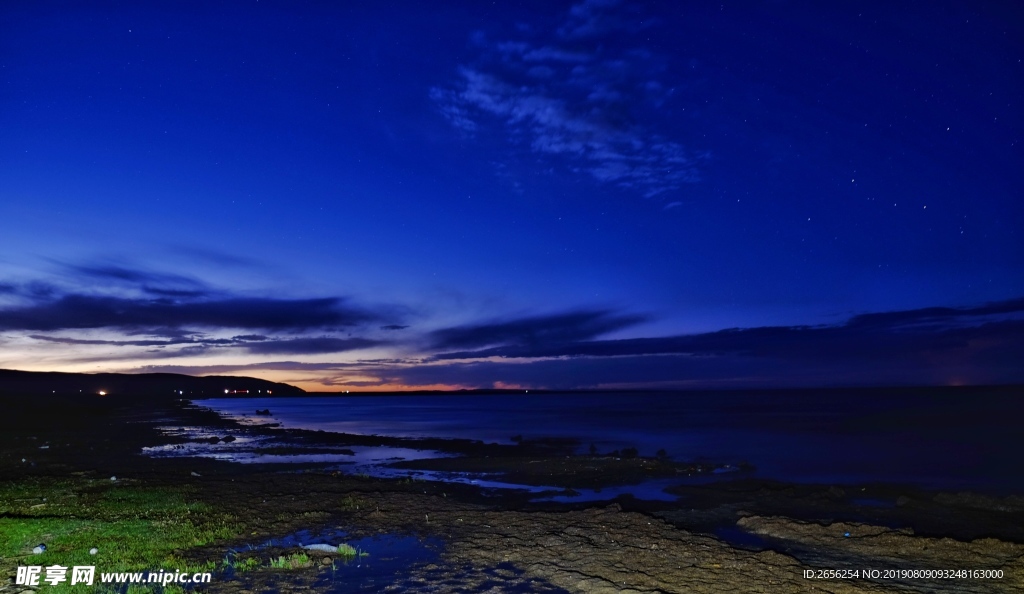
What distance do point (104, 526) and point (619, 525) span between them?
12930mm

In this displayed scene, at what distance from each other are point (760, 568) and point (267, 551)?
10.6 meters

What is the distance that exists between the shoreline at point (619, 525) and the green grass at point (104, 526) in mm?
769

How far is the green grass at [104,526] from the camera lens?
38.7ft

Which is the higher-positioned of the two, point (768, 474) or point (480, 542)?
point (480, 542)

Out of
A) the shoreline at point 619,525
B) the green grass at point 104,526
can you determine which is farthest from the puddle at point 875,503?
the green grass at point 104,526

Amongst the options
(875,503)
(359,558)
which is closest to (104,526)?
(359,558)

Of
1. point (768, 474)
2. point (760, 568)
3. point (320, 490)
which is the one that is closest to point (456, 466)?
point (320, 490)

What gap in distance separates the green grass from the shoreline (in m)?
0.77

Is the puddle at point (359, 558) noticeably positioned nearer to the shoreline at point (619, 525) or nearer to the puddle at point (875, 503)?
the shoreline at point (619, 525)

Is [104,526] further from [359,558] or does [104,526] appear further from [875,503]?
[875,503]

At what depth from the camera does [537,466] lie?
30500 mm

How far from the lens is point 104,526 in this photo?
14.6 m

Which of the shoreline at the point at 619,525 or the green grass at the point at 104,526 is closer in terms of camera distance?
the green grass at the point at 104,526

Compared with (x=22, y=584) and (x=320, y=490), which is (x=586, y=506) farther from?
(x=22, y=584)
